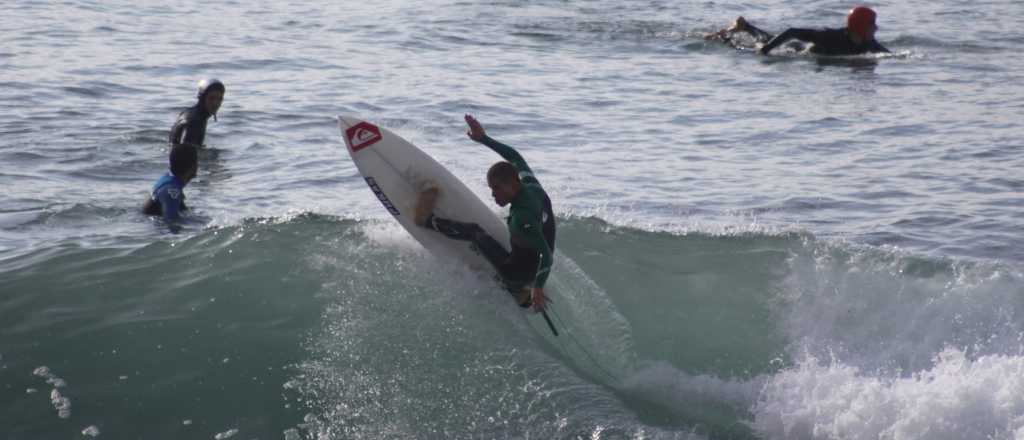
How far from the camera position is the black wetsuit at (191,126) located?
43.4 feet

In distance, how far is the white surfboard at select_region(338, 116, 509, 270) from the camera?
32.9 ft

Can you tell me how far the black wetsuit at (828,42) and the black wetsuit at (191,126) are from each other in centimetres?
1102

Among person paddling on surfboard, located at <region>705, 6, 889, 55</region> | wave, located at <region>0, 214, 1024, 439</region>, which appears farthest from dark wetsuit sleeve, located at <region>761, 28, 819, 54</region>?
wave, located at <region>0, 214, 1024, 439</region>

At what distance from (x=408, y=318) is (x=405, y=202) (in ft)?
4.45

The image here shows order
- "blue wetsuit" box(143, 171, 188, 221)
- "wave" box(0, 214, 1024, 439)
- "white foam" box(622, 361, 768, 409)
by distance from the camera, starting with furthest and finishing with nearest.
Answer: "blue wetsuit" box(143, 171, 188, 221) → "white foam" box(622, 361, 768, 409) → "wave" box(0, 214, 1024, 439)

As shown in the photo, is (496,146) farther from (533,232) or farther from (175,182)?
(175,182)

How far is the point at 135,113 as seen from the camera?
16203mm

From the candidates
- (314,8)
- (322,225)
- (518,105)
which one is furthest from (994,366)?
(314,8)

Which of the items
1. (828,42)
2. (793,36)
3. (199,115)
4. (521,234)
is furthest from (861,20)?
(521,234)

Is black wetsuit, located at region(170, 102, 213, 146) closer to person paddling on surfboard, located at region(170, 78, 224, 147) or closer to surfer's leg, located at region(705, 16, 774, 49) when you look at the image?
person paddling on surfboard, located at region(170, 78, 224, 147)

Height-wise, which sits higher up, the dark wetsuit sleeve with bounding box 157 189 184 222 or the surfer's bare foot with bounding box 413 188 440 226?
the surfer's bare foot with bounding box 413 188 440 226

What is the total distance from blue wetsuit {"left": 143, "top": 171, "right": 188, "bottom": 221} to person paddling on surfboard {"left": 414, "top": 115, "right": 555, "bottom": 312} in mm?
2201

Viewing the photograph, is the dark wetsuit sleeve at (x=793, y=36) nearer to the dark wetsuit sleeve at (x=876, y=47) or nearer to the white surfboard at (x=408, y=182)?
the dark wetsuit sleeve at (x=876, y=47)

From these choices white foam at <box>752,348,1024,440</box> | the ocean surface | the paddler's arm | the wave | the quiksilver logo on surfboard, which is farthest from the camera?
the quiksilver logo on surfboard
